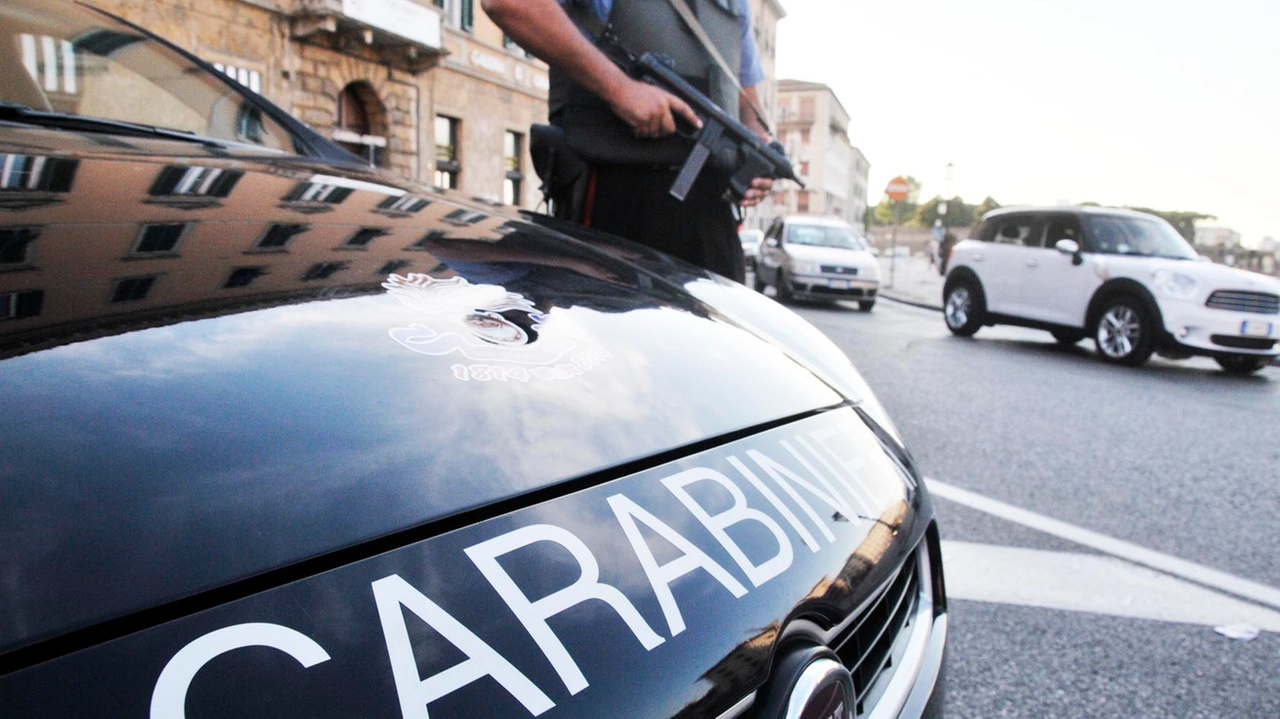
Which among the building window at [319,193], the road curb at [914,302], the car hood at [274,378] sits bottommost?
the road curb at [914,302]

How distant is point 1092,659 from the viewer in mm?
1832

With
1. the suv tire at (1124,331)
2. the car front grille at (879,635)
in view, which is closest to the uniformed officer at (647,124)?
the car front grille at (879,635)

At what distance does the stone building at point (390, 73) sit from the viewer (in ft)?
42.9

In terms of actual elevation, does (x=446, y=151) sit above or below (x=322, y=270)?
above

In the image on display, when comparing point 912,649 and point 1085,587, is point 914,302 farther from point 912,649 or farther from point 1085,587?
point 912,649

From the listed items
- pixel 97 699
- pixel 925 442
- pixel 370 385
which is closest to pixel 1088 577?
pixel 925 442

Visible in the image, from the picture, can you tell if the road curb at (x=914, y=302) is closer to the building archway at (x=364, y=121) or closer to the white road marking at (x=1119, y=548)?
the building archway at (x=364, y=121)

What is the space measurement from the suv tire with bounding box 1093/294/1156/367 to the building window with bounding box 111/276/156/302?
8.07 metres

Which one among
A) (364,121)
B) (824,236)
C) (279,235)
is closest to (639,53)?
(279,235)

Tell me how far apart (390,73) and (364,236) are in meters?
16.8

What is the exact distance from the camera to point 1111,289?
7.66 m

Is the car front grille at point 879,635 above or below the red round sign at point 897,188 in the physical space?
below

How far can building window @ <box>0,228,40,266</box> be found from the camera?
0.67m

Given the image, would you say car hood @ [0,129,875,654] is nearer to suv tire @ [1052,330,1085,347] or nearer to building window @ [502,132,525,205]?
suv tire @ [1052,330,1085,347]
